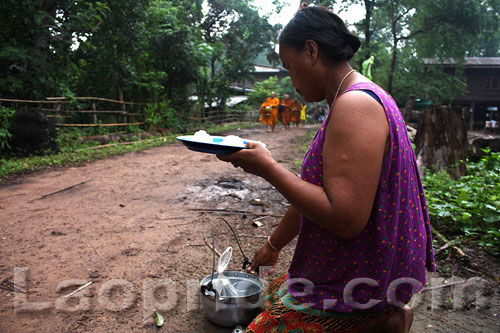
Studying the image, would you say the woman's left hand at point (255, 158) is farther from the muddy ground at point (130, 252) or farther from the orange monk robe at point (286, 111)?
the orange monk robe at point (286, 111)

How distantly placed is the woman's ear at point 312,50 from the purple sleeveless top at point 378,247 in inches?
6.7

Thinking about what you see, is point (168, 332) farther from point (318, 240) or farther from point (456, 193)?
point (456, 193)

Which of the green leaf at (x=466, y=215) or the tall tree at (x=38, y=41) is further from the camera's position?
the tall tree at (x=38, y=41)

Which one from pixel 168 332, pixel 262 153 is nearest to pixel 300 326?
pixel 262 153

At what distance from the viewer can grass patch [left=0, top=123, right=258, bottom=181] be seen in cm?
584

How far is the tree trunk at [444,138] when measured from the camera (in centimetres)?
568

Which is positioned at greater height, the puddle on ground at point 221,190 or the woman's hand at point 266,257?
the woman's hand at point 266,257

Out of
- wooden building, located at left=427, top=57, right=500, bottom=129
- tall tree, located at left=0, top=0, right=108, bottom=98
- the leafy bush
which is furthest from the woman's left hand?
wooden building, located at left=427, top=57, right=500, bottom=129

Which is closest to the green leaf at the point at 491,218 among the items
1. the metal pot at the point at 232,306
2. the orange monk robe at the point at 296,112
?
the metal pot at the point at 232,306

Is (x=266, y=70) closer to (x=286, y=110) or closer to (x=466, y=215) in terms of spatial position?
(x=286, y=110)

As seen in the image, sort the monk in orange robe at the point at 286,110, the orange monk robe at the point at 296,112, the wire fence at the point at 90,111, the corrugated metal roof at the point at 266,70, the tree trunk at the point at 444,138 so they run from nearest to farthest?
the tree trunk at the point at 444,138 → the wire fence at the point at 90,111 → the monk in orange robe at the point at 286,110 → the orange monk robe at the point at 296,112 → the corrugated metal roof at the point at 266,70

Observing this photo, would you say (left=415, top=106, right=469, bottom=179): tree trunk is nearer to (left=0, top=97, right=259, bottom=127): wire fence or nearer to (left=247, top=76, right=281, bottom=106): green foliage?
(left=0, top=97, right=259, bottom=127): wire fence

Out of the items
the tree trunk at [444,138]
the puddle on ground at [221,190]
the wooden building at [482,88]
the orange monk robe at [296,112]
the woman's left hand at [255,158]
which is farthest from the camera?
the wooden building at [482,88]

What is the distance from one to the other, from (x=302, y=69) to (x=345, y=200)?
1.64 ft
